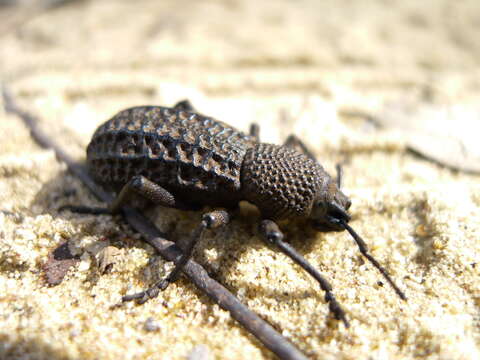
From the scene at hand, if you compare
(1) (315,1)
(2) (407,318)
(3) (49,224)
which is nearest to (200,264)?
(3) (49,224)

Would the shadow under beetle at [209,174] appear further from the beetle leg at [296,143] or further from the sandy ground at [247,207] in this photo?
the beetle leg at [296,143]

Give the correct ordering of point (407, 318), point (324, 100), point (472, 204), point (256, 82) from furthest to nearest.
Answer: point (256, 82) < point (324, 100) < point (472, 204) < point (407, 318)

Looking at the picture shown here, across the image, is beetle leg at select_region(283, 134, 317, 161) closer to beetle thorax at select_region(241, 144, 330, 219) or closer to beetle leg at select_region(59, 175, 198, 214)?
beetle thorax at select_region(241, 144, 330, 219)

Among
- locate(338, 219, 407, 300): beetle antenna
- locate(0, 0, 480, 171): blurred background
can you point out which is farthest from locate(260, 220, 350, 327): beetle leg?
locate(0, 0, 480, 171): blurred background

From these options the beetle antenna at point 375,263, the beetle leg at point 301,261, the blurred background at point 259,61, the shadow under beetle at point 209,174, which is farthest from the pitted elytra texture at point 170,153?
the blurred background at point 259,61

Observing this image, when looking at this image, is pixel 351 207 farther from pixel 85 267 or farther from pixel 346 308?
pixel 85 267

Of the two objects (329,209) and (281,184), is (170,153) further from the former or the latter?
(329,209)
